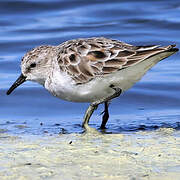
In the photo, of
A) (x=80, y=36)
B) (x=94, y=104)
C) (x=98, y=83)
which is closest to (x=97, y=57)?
(x=98, y=83)

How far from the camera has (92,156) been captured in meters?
5.82

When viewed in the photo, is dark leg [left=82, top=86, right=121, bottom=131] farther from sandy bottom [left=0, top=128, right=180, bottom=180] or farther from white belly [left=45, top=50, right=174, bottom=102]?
sandy bottom [left=0, top=128, right=180, bottom=180]

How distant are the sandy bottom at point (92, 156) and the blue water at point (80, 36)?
83 cm

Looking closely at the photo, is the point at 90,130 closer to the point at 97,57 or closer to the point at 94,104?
the point at 94,104

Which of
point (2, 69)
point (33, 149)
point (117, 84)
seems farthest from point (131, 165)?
point (2, 69)

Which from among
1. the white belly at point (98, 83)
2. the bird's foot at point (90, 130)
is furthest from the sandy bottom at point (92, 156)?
the white belly at point (98, 83)

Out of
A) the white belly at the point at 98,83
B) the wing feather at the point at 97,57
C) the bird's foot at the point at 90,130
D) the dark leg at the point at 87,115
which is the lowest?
the bird's foot at the point at 90,130

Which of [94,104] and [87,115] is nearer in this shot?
[94,104]

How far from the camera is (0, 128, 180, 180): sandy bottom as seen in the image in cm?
513

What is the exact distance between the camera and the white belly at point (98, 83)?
23.2 feet

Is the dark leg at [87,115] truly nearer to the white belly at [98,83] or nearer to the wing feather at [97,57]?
the white belly at [98,83]

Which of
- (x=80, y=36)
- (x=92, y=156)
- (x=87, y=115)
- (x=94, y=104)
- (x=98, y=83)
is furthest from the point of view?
(x=80, y=36)

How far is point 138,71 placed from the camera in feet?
23.2

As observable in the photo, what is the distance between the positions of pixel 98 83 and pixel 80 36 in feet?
23.4
